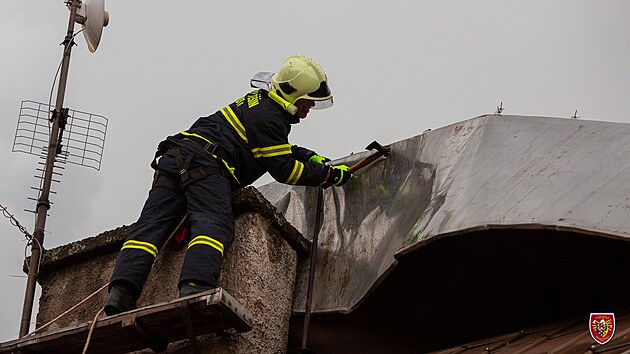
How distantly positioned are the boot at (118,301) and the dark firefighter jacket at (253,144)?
948mm

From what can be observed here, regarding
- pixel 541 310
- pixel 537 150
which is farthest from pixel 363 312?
pixel 537 150

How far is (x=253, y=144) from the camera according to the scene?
19.1 ft

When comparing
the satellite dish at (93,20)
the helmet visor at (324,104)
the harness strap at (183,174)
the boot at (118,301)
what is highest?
the satellite dish at (93,20)

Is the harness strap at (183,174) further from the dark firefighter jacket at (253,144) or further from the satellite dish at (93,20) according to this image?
the satellite dish at (93,20)

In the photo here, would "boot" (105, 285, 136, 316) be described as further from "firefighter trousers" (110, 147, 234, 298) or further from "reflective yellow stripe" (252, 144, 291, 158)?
"reflective yellow stripe" (252, 144, 291, 158)

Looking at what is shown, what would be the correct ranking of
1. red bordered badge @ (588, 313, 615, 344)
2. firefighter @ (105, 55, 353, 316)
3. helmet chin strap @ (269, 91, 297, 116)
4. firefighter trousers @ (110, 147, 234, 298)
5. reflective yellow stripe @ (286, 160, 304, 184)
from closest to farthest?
red bordered badge @ (588, 313, 615, 344) → firefighter trousers @ (110, 147, 234, 298) → firefighter @ (105, 55, 353, 316) → reflective yellow stripe @ (286, 160, 304, 184) → helmet chin strap @ (269, 91, 297, 116)

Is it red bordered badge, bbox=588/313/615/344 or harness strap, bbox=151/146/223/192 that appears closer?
red bordered badge, bbox=588/313/615/344

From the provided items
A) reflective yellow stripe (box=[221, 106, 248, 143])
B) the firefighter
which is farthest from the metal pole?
reflective yellow stripe (box=[221, 106, 248, 143])

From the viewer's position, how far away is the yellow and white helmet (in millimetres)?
6098

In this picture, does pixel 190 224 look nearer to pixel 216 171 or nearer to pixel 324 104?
pixel 216 171

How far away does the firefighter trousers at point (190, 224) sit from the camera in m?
5.16

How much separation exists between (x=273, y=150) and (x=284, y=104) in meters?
0.41

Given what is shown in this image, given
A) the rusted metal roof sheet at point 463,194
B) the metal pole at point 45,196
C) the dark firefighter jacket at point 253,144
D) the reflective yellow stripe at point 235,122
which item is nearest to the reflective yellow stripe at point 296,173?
the dark firefighter jacket at point 253,144

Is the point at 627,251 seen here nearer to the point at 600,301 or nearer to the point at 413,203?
the point at 600,301
